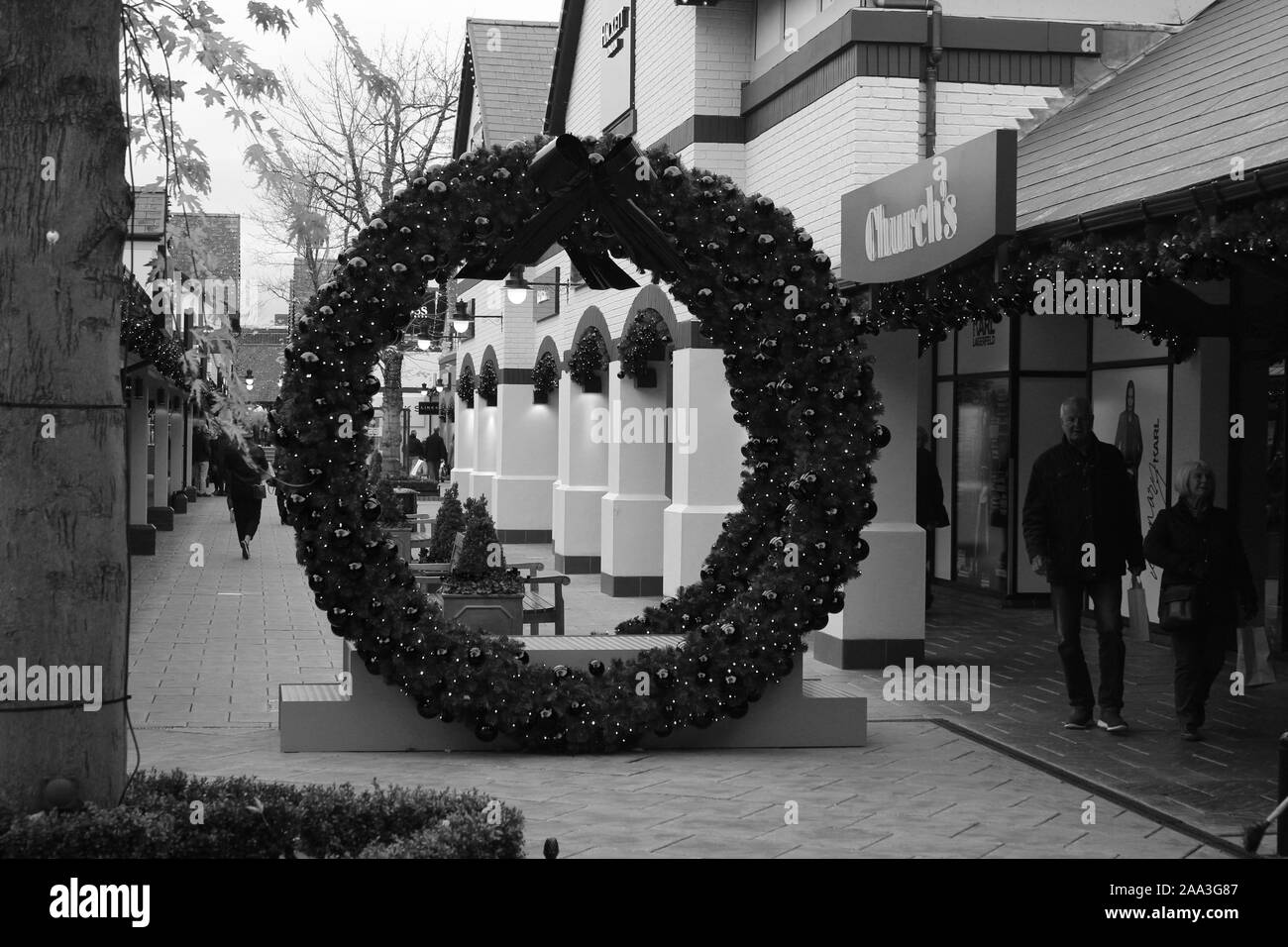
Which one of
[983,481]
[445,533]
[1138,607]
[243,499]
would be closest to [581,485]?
[243,499]

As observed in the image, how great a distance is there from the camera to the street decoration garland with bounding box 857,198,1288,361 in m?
6.96

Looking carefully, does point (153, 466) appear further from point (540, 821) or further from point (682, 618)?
point (540, 821)

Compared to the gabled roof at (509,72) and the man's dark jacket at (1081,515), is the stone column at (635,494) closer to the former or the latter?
the man's dark jacket at (1081,515)

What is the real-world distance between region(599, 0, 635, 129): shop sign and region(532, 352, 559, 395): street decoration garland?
16.5 ft

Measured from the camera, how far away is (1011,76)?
13141 mm

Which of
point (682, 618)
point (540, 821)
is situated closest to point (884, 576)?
point (682, 618)

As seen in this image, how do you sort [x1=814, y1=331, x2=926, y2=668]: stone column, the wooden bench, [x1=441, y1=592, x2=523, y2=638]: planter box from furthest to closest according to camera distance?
[x1=814, y1=331, x2=926, y2=668]: stone column, the wooden bench, [x1=441, y1=592, x2=523, y2=638]: planter box

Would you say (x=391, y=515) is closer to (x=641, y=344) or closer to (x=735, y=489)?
(x=735, y=489)

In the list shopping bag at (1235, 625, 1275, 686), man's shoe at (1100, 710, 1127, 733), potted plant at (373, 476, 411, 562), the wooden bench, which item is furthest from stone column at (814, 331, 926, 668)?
potted plant at (373, 476, 411, 562)

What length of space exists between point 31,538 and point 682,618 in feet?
19.2

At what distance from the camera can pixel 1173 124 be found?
384 inches

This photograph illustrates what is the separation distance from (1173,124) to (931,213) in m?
1.63

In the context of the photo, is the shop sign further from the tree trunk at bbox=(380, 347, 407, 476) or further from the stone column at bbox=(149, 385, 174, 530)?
the tree trunk at bbox=(380, 347, 407, 476)

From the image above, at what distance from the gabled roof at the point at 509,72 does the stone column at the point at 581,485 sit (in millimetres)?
8908
